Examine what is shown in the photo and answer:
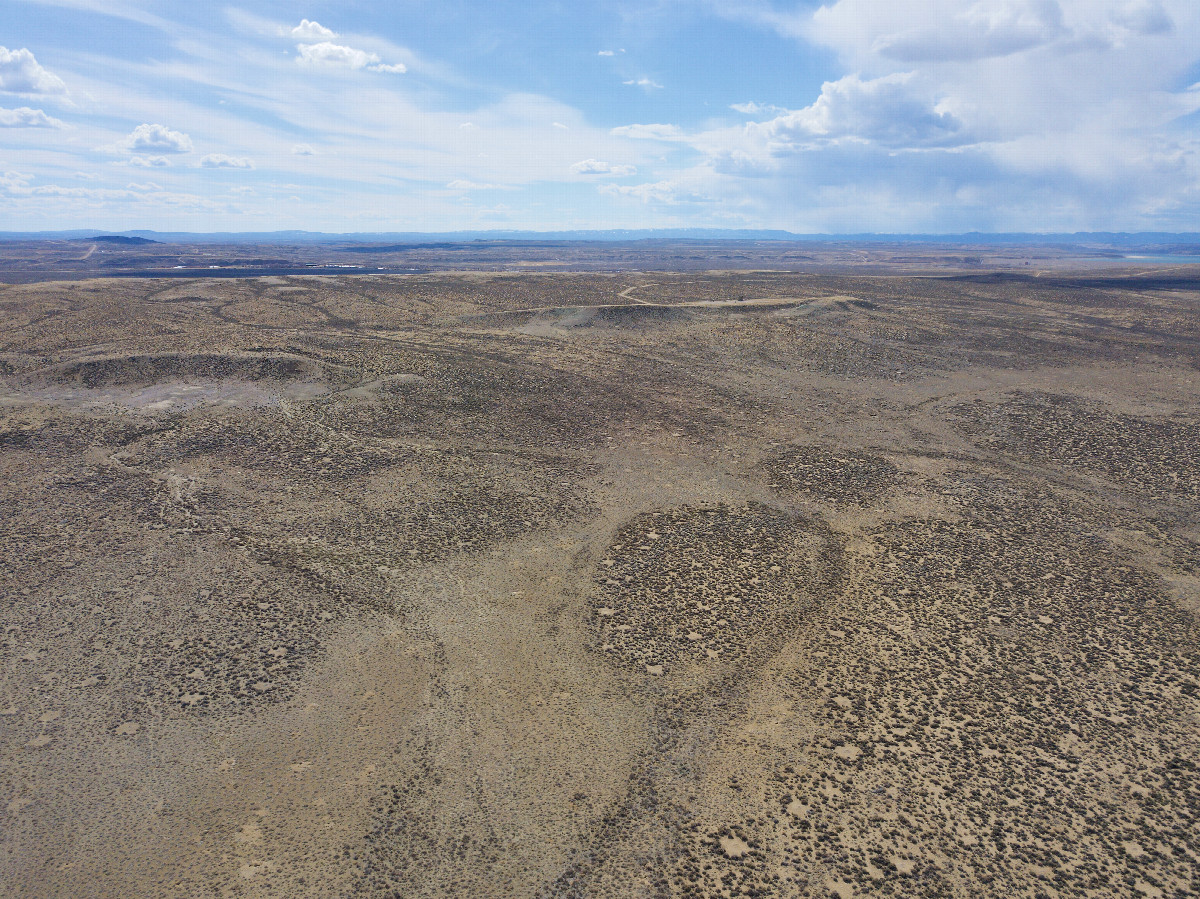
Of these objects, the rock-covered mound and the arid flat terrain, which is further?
the rock-covered mound

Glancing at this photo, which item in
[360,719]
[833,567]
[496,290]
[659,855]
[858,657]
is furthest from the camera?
[496,290]

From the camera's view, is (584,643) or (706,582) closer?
(584,643)

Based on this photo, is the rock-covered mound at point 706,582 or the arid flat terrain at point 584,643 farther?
the rock-covered mound at point 706,582

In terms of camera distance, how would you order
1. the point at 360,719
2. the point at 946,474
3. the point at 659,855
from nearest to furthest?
1. the point at 659,855
2. the point at 360,719
3. the point at 946,474

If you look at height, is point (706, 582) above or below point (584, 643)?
above

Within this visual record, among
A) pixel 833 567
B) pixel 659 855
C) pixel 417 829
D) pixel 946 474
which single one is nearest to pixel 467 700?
pixel 417 829

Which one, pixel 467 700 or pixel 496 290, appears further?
pixel 496 290

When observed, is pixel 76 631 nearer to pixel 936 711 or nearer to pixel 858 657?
pixel 858 657

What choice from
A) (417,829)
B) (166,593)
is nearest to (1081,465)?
(417,829)
